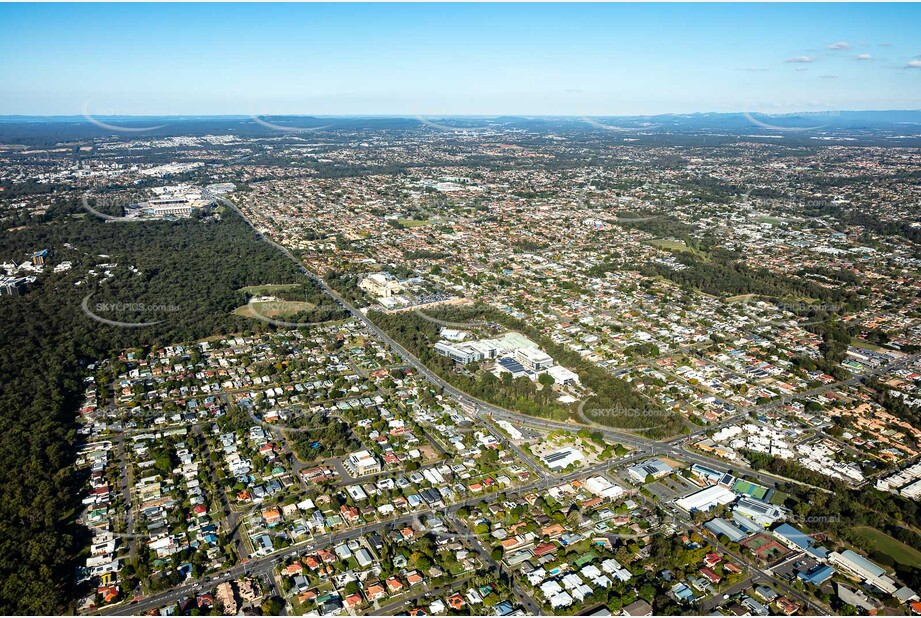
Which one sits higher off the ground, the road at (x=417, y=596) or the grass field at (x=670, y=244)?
the grass field at (x=670, y=244)

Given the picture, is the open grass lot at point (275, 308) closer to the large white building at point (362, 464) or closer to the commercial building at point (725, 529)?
the large white building at point (362, 464)

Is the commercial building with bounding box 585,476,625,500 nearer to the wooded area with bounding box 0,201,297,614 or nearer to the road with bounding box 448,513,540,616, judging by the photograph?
the road with bounding box 448,513,540,616

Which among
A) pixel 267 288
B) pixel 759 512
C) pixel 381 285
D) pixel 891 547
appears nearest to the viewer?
pixel 891 547

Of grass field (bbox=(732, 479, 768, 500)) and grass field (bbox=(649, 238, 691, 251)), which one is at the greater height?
grass field (bbox=(649, 238, 691, 251))

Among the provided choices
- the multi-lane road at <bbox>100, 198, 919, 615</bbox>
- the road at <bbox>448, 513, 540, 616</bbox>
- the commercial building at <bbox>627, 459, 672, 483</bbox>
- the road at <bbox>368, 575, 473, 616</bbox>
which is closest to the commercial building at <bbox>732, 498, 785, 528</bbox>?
the multi-lane road at <bbox>100, 198, 919, 615</bbox>

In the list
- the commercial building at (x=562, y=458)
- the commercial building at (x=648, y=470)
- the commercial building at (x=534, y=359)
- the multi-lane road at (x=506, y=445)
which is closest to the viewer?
the multi-lane road at (x=506, y=445)

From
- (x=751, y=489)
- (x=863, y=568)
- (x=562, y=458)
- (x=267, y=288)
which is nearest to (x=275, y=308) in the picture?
(x=267, y=288)

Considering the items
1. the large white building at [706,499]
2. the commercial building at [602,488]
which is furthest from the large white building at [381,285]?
the large white building at [706,499]

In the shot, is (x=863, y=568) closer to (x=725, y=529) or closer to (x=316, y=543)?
(x=725, y=529)

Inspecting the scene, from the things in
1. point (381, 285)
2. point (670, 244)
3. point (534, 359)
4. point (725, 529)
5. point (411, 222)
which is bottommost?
Answer: point (725, 529)
